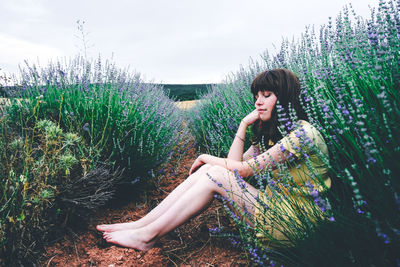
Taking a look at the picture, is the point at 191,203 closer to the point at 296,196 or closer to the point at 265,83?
the point at 296,196

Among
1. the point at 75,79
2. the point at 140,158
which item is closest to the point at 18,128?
the point at 75,79

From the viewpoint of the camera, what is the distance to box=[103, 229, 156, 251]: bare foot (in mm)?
1852

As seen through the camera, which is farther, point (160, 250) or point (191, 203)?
point (160, 250)

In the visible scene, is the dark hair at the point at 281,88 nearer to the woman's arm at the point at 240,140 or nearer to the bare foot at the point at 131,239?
the woman's arm at the point at 240,140

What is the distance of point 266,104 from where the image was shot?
6.31 ft

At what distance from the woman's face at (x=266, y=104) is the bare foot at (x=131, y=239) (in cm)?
117

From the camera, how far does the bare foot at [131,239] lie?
72.9 inches

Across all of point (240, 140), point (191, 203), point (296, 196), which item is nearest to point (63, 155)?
point (191, 203)

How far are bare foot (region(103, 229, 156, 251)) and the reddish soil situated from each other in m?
0.10

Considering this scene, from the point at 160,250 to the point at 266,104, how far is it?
4.32 feet

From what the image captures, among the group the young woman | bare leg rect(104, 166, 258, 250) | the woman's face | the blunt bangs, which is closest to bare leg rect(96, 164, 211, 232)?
the young woman

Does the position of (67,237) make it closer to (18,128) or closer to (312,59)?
(18,128)

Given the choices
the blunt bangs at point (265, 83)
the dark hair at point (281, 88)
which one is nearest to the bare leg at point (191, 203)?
the dark hair at point (281, 88)

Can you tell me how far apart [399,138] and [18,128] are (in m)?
2.86
